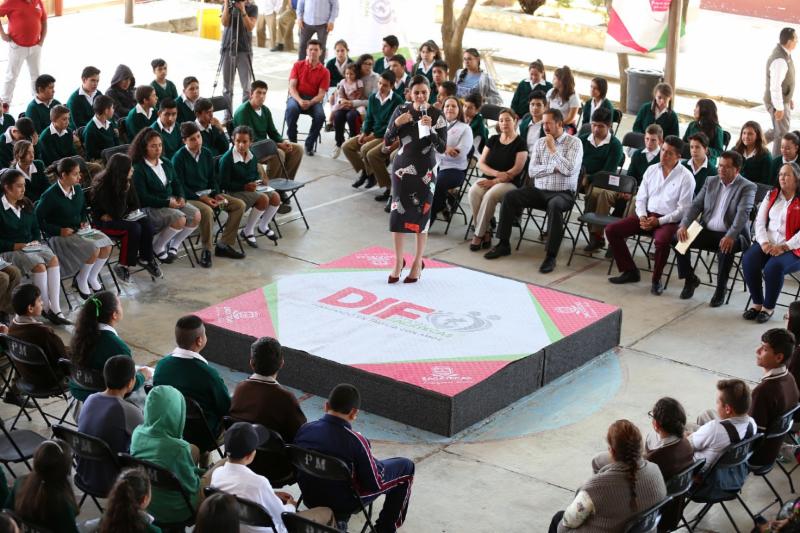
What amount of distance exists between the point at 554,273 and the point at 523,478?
3.65m

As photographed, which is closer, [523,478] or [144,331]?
[523,478]

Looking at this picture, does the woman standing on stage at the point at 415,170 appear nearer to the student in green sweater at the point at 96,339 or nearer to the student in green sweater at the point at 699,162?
the student in green sweater at the point at 699,162

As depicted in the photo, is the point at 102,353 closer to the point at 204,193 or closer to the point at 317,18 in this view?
the point at 204,193

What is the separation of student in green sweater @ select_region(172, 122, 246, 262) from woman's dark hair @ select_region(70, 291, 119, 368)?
138 inches

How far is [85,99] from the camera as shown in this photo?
1142cm

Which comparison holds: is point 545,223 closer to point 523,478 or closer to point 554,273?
point 554,273

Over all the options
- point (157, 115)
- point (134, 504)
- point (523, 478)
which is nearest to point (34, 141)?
Answer: point (157, 115)

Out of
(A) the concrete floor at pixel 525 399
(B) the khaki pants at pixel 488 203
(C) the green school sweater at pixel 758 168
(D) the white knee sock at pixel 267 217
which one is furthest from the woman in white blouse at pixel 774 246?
(D) the white knee sock at pixel 267 217

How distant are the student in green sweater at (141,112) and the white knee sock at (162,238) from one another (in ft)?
5.71

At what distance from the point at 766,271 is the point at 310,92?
5954 millimetres

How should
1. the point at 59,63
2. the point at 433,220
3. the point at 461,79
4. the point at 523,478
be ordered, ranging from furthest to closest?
the point at 59,63
the point at 461,79
the point at 433,220
the point at 523,478

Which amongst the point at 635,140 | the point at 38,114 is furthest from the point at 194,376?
the point at 635,140

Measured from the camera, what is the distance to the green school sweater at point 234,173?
33.9ft

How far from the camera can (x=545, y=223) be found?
1143 cm
